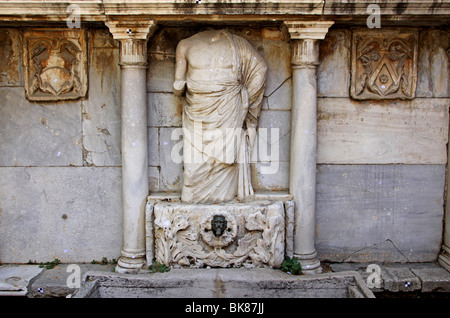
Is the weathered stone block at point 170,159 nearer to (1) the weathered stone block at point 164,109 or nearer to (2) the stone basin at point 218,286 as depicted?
(1) the weathered stone block at point 164,109

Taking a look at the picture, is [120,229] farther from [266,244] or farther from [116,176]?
[266,244]

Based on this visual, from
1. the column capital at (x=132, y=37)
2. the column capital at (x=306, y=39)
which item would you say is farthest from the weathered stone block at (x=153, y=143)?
the column capital at (x=306, y=39)

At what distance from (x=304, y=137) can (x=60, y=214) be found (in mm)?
2859

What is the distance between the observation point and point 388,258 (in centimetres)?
512

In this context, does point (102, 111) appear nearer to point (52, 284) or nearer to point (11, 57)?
point (11, 57)

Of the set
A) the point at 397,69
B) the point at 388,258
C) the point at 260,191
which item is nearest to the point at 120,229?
the point at 260,191

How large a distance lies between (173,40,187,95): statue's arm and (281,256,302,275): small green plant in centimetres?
212

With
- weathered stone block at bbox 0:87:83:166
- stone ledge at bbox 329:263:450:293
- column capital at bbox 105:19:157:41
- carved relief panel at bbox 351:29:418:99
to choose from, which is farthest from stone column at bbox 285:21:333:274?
weathered stone block at bbox 0:87:83:166

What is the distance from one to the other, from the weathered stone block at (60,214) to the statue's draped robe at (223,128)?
3.08ft

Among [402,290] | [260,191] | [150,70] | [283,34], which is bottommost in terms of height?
[402,290]

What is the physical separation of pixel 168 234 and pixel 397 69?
306 centimetres

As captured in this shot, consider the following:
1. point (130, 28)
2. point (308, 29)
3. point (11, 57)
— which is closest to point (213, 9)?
point (130, 28)

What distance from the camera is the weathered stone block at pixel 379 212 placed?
5039 millimetres

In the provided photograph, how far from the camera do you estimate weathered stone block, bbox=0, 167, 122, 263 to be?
5.00 metres
